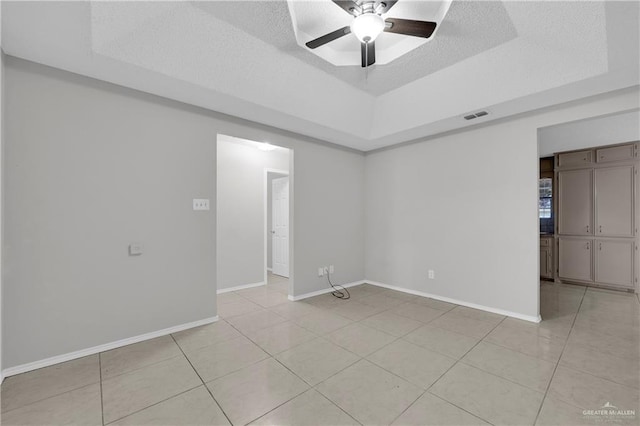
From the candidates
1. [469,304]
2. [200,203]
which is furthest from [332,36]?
[469,304]

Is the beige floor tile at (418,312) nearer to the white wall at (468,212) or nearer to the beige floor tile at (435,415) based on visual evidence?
the white wall at (468,212)

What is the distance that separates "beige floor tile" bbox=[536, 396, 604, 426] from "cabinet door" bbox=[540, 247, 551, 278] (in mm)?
4475

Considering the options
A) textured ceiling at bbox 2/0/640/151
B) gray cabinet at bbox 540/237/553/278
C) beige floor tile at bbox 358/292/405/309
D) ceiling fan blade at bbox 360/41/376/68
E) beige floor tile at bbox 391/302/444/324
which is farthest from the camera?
gray cabinet at bbox 540/237/553/278

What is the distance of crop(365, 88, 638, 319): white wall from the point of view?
3273 mm

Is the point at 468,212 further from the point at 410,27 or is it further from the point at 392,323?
the point at 410,27

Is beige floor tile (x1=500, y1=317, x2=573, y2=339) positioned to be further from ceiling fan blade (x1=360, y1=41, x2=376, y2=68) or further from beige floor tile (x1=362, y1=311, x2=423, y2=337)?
ceiling fan blade (x1=360, y1=41, x2=376, y2=68)

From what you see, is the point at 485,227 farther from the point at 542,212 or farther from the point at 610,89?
the point at 542,212

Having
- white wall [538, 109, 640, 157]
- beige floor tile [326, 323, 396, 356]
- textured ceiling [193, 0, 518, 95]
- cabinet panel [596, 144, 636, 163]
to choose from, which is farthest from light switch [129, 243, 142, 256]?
cabinet panel [596, 144, 636, 163]

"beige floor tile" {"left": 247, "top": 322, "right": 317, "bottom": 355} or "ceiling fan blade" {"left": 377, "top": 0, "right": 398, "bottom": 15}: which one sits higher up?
"ceiling fan blade" {"left": 377, "top": 0, "right": 398, "bottom": 15}

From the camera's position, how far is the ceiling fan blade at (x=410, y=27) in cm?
199

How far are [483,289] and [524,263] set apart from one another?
0.63m

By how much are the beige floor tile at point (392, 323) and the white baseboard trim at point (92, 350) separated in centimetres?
204

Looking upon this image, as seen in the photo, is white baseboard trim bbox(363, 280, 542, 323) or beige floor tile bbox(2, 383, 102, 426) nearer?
beige floor tile bbox(2, 383, 102, 426)

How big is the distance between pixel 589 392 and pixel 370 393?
5.27ft
